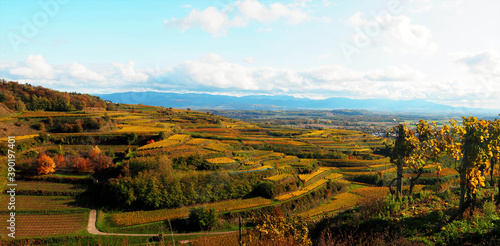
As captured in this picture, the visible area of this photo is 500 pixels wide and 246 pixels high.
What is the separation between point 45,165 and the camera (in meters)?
26.6

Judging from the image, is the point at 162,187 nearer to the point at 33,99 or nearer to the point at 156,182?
the point at 156,182

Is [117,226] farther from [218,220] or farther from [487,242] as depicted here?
[487,242]

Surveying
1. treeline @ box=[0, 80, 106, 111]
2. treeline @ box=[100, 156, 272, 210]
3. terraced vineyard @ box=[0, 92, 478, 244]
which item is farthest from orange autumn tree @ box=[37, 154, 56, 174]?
treeline @ box=[0, 80, 106, 111]

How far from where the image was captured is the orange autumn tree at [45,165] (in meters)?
26.4

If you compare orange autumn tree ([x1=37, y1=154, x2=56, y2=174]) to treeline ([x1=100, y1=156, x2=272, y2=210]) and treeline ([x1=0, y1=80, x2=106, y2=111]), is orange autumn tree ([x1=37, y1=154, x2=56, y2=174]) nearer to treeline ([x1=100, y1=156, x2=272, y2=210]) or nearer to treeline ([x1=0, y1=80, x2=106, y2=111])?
treeline ([x1=100, y1=156, x2=272, y2=210])

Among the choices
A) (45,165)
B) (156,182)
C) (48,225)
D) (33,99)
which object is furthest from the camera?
(33,99)

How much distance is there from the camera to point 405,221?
33.5 ft

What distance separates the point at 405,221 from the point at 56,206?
30.4 metres

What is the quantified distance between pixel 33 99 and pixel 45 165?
30584 mm

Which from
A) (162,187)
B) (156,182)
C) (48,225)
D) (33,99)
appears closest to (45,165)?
(48,225)

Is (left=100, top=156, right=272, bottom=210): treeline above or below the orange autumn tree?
below

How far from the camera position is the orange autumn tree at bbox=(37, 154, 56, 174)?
2639 cm

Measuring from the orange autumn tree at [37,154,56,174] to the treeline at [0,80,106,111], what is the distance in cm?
2293

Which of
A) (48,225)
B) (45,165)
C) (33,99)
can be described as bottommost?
(48,225)
